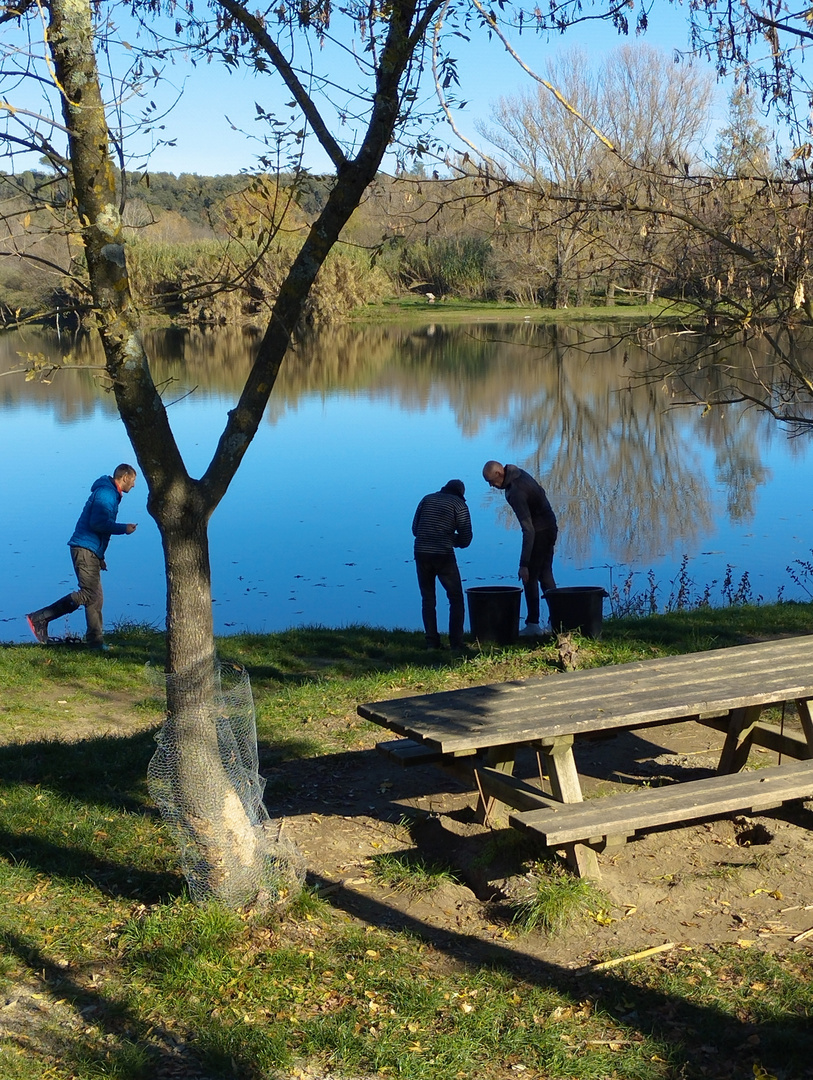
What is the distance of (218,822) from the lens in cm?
436

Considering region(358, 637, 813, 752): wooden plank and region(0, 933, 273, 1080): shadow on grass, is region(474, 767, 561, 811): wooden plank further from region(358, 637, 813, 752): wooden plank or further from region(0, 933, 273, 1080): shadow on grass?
region(0, 933, 273, 1080): shadow on grass

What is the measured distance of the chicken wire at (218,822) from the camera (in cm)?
432

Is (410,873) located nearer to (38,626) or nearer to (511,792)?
(511,792)

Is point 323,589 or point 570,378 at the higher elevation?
point 570,378

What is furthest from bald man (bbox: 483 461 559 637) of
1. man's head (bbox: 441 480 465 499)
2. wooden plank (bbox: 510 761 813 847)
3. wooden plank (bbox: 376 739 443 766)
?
wooden plank (bbox: 510 761 813 847)

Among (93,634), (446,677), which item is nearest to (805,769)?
(446,677)

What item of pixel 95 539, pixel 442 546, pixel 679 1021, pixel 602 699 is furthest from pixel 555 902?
pixel 95 539

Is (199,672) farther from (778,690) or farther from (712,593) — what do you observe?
(712,593)

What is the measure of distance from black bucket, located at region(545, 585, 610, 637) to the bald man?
0.96 meters

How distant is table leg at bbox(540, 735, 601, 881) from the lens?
15.1 feet

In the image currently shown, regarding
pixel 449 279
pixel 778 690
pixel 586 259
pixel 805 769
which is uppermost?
pixel 449 279

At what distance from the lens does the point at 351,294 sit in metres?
54.4

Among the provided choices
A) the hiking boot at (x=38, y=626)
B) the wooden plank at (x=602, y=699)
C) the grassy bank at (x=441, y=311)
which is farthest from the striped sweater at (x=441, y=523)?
the grassy bank at (x=441, y=311)

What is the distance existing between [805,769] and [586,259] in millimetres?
3408
